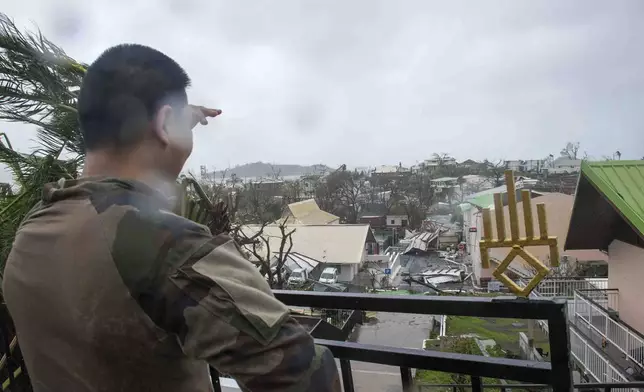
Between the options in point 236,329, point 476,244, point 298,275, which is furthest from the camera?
point 298,275

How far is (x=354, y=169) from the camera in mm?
5086

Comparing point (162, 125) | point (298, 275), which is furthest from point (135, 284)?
point (298, 275)

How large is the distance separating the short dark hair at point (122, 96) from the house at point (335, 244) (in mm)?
5542

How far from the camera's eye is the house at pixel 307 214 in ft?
20.4

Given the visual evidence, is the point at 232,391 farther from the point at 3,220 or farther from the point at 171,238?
the point at 3,220

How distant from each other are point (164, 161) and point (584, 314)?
6.14 meters

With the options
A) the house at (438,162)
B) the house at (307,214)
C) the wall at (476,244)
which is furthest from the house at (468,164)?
the wall at (476,244)

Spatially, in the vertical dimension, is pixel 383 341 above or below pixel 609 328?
above

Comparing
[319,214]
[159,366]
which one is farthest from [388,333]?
[319,214]

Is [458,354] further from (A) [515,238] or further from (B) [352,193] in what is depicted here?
(B) [352,193]

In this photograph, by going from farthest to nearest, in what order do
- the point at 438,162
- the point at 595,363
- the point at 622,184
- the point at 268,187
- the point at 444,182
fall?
the point at 438,162 → the point at 444,182 → the point at 268,187 → the point at 595,363 → the point at 622,184

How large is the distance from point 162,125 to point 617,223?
5.45 metres

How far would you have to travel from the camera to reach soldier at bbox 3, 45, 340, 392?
0.48 m

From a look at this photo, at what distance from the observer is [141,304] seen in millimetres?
490
